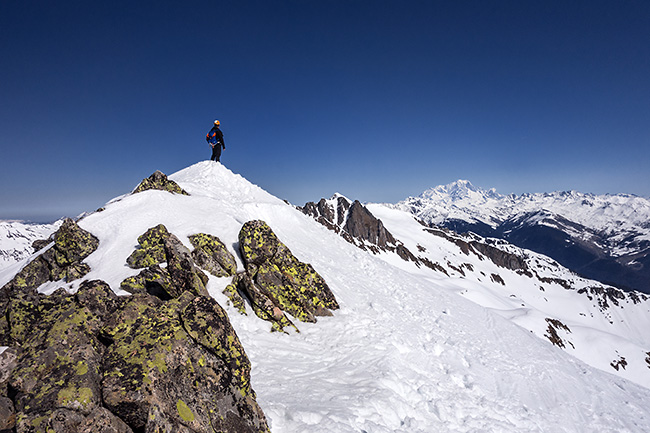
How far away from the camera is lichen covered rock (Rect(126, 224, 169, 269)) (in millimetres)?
14523

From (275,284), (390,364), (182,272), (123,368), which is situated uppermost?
(182,272)

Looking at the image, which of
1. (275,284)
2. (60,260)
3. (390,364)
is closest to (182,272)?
(275,284)

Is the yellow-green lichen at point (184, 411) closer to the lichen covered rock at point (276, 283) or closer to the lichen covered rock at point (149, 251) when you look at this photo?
the lichen covered rock at point (276, 283)

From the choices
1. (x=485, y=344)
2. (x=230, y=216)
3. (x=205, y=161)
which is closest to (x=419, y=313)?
(x=485, y=344)

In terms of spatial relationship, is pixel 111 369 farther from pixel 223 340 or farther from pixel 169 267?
pixel 169 267

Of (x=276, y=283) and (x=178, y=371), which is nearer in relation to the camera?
(x=178, y=371)

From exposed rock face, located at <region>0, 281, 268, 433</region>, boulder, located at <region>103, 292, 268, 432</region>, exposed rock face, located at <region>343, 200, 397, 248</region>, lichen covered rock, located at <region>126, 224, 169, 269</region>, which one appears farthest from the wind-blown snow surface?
exposed rock face, located at <region>343, 200, 397, 248</region>

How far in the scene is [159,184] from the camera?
26.8 m

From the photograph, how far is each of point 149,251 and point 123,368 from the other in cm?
1012

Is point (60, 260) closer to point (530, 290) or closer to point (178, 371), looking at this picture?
point (178, 371)

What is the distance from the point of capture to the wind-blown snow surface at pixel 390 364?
1048 centimetres

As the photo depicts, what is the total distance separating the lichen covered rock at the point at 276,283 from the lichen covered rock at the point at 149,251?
4.45 m

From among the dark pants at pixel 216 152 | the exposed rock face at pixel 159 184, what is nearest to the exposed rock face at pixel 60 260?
the exposed rock face at pixel 159 184

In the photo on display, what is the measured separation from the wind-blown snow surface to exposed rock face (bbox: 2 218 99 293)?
79cm
